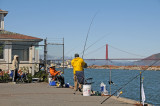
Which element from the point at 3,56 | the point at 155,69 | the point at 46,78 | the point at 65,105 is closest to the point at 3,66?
the point at 3,56

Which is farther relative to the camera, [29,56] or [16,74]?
[29,56]

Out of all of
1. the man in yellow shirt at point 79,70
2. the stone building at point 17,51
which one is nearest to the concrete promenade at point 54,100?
the man in yellow shirt at point 79,70

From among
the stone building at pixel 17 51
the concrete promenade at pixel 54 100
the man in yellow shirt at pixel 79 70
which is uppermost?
the stone building at pixel 17 51

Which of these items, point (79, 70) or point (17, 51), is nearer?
point (79, 70)

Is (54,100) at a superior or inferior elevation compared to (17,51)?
inferior

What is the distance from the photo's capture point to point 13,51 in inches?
998

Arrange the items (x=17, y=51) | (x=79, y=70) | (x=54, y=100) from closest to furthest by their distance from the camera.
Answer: (x=54, y=100) → (x=79, y=70) → (x=17, y=51)

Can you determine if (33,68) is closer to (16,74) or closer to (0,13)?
(16,74)

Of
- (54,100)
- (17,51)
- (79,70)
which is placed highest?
(17,51)

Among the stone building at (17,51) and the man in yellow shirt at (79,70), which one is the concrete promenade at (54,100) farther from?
the stone building at (17,51)

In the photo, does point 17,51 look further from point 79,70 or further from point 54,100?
point 54,100

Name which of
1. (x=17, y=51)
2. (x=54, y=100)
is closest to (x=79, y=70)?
(x=54, y=100)

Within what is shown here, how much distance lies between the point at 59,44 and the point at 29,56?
16.3ft

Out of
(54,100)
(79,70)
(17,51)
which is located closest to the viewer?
(54,100)
